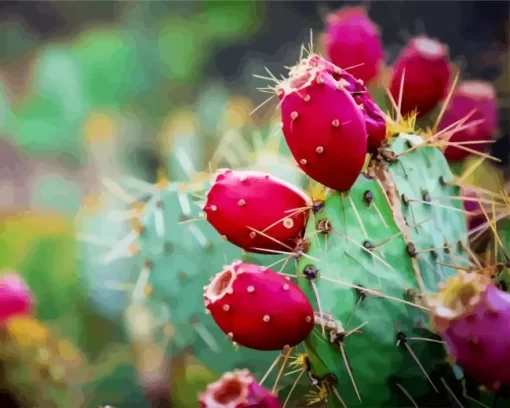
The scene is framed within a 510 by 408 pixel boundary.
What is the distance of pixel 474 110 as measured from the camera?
1.11 metres

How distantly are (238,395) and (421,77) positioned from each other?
54 cm

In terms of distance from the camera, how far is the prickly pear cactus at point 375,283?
869 millimetres

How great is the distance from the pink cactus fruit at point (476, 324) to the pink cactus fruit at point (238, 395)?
0.84 ft

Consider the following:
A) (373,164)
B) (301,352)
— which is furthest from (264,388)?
(373,164)

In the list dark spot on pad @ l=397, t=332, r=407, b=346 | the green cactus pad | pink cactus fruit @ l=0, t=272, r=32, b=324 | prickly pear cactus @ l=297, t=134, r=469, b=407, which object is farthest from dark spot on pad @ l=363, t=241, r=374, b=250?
pink cactus fruit @ l=0, t=272, r=32, b=324

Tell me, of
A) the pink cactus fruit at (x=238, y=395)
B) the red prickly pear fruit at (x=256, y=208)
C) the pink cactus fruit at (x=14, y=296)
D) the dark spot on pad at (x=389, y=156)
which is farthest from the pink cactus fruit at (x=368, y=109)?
the pink cactus fruit at (x=14, y=296)

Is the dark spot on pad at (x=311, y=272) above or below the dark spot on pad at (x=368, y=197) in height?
below

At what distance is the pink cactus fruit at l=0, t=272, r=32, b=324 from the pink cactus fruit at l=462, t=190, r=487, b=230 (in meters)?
0.67

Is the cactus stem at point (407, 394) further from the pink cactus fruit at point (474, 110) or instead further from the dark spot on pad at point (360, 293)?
the pink cactus fruit at point (474, 110)

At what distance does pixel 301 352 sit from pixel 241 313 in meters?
0.13

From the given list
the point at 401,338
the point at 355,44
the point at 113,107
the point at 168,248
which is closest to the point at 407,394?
the point at 401,338

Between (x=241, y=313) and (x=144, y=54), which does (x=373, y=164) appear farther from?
(x=144, y=54)

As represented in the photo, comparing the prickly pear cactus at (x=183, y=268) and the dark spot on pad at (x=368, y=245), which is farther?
the prickly pear cactus at (x=183, y=268)

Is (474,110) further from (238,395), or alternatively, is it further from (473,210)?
(238,395)
